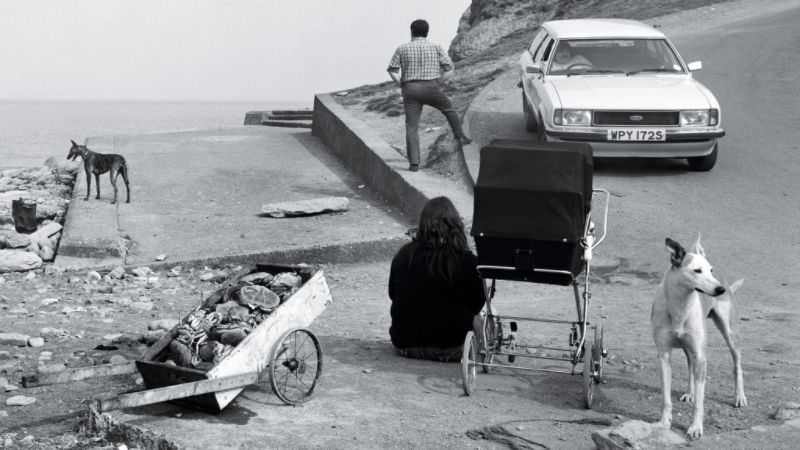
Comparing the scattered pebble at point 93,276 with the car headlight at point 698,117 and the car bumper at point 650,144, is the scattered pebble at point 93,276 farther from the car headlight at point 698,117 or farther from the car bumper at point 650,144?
the car headlight at point 698,117

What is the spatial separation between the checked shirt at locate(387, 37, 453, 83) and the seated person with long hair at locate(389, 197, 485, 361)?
6.33 metres

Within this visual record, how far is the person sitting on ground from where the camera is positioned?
1498cm

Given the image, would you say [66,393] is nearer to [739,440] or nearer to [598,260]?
[739,440]

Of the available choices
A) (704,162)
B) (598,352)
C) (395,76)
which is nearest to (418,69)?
(395,76)

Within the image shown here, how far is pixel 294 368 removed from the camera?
284 inches

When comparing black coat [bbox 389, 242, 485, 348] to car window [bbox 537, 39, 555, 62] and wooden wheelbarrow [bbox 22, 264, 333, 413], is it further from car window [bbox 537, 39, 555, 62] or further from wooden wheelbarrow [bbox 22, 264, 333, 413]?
car window [bbox 537, 39, 555, 62]

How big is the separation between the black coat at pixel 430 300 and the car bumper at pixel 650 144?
5.90m

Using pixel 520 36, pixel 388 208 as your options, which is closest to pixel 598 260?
pixel 388 208

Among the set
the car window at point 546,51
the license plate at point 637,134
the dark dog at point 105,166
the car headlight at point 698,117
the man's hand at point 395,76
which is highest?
the car window at point 546,51

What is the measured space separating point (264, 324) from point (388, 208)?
7636 mm

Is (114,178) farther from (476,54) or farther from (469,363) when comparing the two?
(476,54)

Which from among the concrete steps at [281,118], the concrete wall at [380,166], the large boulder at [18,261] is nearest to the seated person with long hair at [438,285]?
the concrete wall at [380,166]

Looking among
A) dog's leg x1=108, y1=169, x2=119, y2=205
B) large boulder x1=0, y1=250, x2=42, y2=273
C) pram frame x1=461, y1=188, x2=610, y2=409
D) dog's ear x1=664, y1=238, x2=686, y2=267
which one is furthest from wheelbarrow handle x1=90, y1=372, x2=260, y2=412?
dog's leg x1=108, y1=169, x2=119, y2=205

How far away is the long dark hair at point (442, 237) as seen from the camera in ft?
26.3
